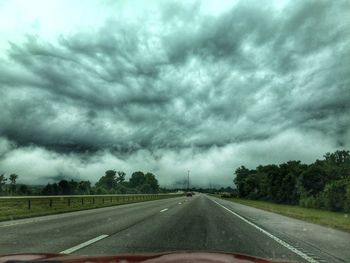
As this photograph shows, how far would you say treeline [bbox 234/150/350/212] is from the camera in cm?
5538

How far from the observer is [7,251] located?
972cm

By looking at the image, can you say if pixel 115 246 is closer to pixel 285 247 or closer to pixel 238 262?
pixel 285 247

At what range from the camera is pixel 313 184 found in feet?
282

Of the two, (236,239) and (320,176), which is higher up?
(320,176)

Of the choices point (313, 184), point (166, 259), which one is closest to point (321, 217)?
point (166, 259)

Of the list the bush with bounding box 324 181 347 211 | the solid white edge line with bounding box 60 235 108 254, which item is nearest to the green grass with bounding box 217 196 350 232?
the bush with bounding box 324 181 347 211

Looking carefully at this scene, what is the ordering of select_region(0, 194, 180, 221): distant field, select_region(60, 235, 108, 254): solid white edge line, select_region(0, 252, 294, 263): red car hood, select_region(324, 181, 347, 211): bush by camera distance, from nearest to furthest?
select_region(0, 252, 294, 263): red car hood
select_region(60, 235, 108, 254): solid white edge line
select_region(0, 194, 180, 221): distant field
select_region(324, 181, 347, 211): bush

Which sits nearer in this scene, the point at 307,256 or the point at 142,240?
the point at 307,256

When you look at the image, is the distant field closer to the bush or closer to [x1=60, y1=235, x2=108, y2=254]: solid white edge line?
[x1=60, y1=235, x2=108, y2=254]: solid white edge line

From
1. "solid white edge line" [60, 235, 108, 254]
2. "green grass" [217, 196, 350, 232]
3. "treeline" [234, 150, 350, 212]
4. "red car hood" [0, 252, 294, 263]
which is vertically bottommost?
"green grass" [217, 196, 350, 232]

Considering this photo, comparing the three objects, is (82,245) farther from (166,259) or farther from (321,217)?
(321,217)

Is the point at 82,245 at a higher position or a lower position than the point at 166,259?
lower

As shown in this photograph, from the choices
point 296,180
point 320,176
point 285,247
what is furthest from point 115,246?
point 296,180

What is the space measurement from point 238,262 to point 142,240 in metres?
8.17
